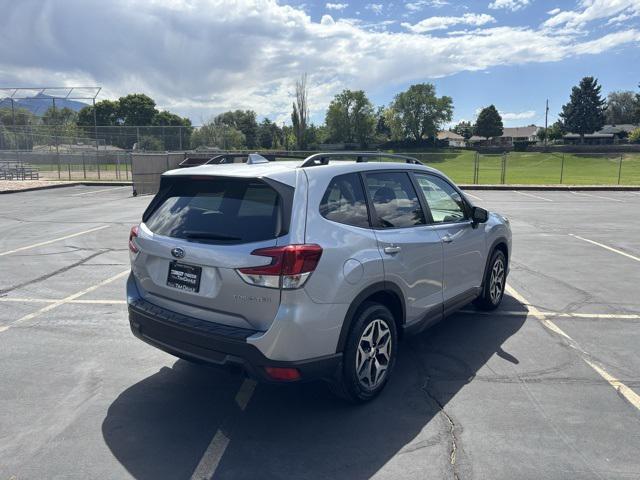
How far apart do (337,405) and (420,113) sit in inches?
4098

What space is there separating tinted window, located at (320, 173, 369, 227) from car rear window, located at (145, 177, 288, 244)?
0.38 meters

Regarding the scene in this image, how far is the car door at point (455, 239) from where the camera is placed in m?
4.55

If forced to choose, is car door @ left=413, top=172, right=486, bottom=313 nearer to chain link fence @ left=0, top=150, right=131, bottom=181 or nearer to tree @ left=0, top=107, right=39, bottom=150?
chain link fence @ left=0, top=150, right=131, bottom=181

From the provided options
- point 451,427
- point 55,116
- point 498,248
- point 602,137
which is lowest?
point 451,427

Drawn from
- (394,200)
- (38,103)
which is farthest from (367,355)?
(38,103)

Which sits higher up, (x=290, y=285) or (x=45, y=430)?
(x=290, y=285)

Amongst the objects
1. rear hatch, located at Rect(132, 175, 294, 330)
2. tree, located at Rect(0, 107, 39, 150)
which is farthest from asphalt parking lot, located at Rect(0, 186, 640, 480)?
tree, located at Rect(0, 107, 39, 150)

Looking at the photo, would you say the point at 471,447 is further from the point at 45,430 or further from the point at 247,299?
the point at 45,430

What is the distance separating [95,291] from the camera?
6484 mm

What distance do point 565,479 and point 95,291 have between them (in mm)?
5634

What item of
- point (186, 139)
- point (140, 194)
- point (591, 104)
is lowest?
point (140, 194)

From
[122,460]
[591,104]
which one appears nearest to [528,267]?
[122,460]

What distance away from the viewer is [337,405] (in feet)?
12.1

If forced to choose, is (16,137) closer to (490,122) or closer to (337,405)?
(337,405)
